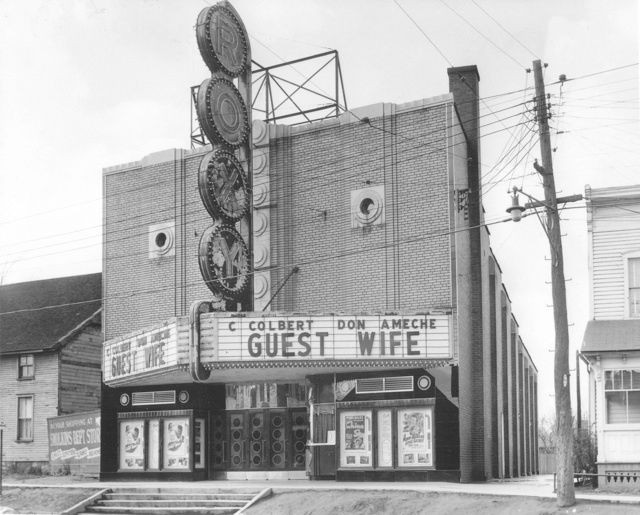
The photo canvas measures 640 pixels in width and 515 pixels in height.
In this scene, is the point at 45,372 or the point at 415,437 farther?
the point at 45,372

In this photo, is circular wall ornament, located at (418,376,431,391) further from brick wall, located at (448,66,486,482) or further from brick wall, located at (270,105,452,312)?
brick wall, located at (270,105,452,312)

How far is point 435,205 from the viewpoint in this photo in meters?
27.7

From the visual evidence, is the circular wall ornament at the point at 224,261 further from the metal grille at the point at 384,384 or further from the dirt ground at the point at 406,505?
the dirt ground at the point at 406,505

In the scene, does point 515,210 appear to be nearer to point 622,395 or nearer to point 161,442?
point 622,395

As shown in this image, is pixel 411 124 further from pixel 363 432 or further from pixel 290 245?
pixel 363 432

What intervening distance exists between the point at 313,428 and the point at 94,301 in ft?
52.5

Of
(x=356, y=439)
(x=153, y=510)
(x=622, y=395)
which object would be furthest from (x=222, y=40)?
(x=622, y=395)

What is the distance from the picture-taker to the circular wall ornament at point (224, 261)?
27298 millimetres

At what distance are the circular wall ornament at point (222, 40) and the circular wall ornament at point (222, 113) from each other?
61 centimetres

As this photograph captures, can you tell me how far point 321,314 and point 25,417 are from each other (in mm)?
17891

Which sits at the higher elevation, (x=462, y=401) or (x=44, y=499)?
(x=462, y=401)

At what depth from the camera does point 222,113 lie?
28.5 m

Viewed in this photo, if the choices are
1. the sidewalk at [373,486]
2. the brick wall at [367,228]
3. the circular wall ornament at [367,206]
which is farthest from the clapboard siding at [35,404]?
the circular wall ornament at [367,206]

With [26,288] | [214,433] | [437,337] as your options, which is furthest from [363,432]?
[26,288]
